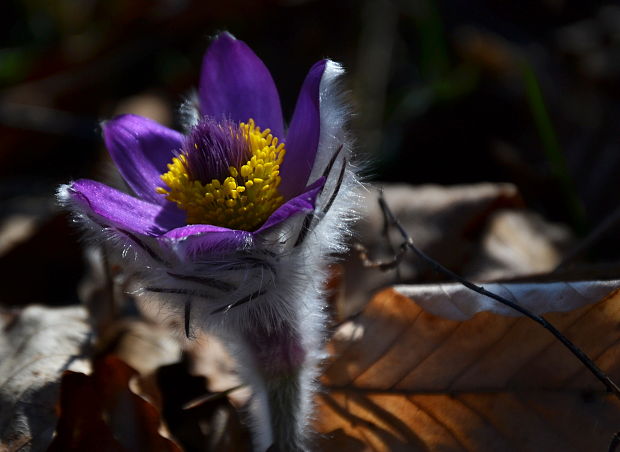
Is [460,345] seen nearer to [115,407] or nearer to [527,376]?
[527,376]

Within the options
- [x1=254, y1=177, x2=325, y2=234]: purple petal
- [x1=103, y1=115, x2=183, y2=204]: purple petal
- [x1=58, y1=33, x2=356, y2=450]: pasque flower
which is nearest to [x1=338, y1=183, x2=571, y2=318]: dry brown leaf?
[x1=58, y1=33, x2=356, y2=450]: pasque flower

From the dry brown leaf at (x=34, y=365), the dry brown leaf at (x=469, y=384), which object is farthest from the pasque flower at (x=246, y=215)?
the dry brown leaf at (x=34, y=365)

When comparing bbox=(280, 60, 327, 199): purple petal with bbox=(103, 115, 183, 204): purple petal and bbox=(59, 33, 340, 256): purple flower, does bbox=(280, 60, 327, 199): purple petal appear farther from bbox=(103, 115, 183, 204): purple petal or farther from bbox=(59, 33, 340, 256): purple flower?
bbox=(103, 115, 183, 204): purple petal

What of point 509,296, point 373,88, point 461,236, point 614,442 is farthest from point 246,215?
point 373,88

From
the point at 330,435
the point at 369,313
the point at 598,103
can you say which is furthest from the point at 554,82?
the point at 330,435

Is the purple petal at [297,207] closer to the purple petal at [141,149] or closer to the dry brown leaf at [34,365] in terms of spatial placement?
the purple petal at [141,149]

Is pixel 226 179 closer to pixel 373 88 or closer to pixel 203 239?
pixel 203 239

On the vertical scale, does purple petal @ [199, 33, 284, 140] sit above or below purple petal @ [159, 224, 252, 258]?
above
